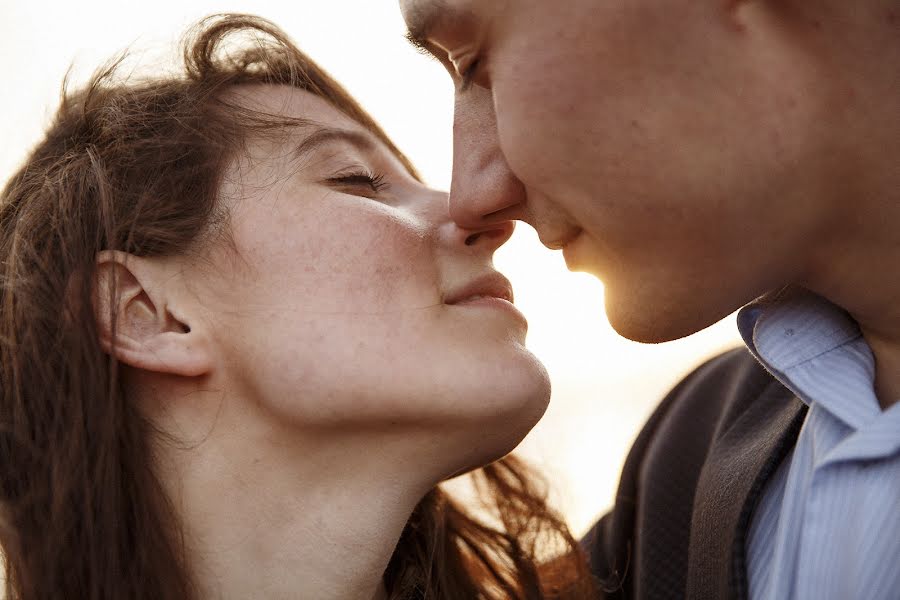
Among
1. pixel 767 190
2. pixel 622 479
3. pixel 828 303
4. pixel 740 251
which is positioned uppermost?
pixel 767 190

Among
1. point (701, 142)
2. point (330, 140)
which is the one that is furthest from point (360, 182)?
point (701, 142)

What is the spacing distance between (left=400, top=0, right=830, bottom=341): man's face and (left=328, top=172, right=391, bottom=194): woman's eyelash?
34 centimetres

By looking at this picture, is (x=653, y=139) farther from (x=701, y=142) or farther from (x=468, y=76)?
→ (x=468, y=76)

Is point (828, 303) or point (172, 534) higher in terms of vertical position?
point (828, 303)

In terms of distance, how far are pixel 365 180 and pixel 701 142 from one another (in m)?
0.78

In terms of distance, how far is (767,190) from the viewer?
1.43m

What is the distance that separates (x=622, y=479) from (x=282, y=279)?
104 cm

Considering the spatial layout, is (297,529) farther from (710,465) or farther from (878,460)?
(878,460)

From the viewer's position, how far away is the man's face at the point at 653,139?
1393 mm

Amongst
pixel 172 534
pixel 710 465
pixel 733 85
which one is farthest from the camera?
pixel 710 465

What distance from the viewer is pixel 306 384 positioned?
164cm

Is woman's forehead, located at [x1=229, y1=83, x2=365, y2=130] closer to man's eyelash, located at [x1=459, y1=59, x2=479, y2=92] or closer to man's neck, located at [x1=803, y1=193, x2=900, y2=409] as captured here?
man's eyelash, located at [x1=459, y1=59, x2=479, y2=92]

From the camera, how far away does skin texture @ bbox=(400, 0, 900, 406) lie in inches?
54.3

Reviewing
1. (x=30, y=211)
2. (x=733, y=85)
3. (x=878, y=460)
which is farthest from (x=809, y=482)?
(x=30, y=211)
